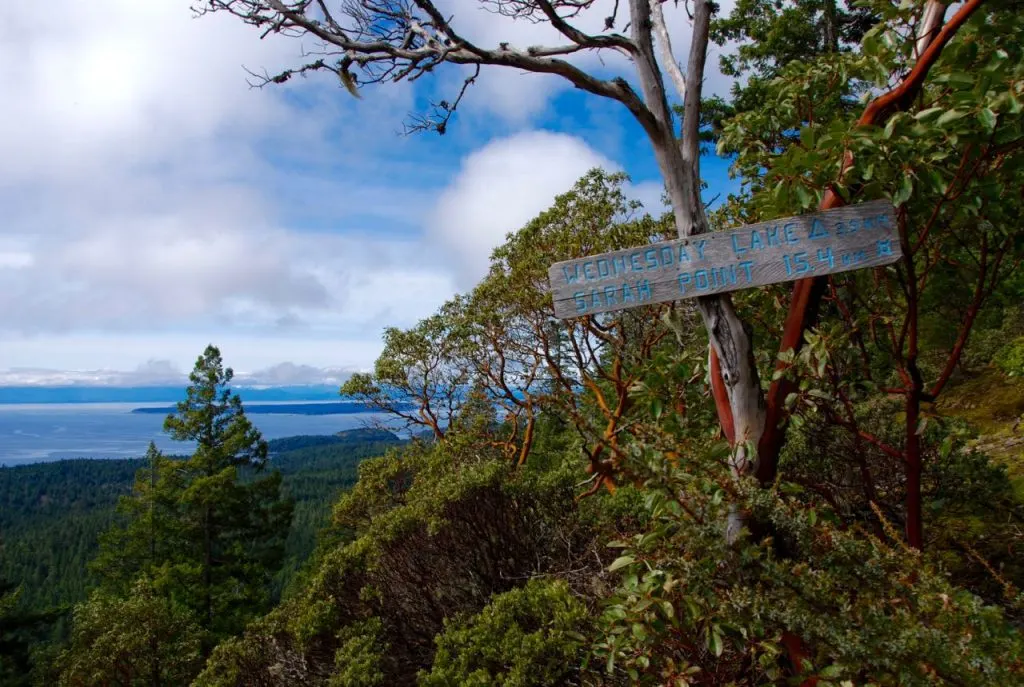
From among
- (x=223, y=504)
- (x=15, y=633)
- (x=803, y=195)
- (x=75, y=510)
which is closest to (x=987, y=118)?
(x=803, y=195)

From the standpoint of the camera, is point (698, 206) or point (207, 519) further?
point (207, 519)

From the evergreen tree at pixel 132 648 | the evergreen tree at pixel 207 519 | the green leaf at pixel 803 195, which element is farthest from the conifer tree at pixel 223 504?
the green leaf at pixel 803 195

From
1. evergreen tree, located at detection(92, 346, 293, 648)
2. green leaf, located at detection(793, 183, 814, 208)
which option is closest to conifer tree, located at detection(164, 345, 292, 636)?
evergreen tree, located at detection(92, 346, 293, 648)

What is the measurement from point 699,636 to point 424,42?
8.19 feet

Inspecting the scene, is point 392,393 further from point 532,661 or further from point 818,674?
point 818,674

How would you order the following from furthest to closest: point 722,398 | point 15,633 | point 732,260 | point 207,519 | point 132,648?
point 207,519 < point 15,633 < point 132,648 < point 722,398 < point 732,260

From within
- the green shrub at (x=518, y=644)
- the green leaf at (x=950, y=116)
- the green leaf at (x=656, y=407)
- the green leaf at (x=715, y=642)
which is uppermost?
the green leaf at (x=950, y=116)

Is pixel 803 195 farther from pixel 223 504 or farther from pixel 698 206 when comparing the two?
pixel 223 504

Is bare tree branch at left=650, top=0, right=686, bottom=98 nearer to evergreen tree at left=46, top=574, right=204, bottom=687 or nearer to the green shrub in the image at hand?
the green shrub

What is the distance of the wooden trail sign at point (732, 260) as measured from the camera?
2.17 meters

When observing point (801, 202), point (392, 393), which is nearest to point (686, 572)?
point (801, 202)

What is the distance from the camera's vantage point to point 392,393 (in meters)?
11.6

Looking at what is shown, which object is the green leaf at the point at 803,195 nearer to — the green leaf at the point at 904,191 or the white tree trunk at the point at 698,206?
the green leaf at the point at 904,191

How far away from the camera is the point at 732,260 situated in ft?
7.50
